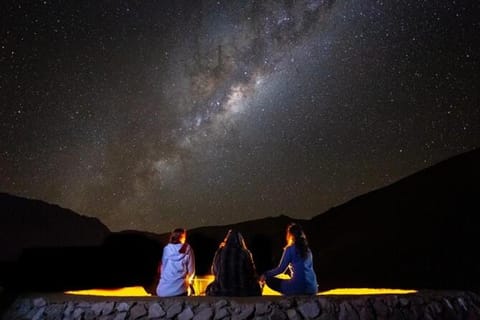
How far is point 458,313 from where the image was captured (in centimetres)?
732

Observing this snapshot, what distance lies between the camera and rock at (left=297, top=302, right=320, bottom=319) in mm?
6824

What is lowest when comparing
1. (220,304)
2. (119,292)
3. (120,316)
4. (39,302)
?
(220,304)

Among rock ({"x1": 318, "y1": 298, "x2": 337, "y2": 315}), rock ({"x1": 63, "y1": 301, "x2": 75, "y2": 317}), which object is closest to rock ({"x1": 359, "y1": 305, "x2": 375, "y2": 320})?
rock ({"x1": 318, "y1": 298, "x2": 337, "y2": 315})

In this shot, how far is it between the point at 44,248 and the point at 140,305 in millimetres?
18000

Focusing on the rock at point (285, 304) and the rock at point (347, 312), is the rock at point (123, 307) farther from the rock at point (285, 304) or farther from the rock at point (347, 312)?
the rock at point (347, 312)

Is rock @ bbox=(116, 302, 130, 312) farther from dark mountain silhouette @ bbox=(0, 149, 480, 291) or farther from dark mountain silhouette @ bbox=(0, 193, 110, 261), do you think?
dark mountain silhouette @ bbox=(0, 193, 110, 261)

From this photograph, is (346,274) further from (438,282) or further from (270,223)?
(270,223)

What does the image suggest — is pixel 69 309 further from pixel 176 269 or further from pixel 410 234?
pixel 410 234

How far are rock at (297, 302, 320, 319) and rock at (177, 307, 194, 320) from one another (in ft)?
5.73

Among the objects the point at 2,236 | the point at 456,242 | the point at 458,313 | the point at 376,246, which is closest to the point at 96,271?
the point at 2,236

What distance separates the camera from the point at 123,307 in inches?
282

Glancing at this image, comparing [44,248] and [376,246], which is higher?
[44,248]

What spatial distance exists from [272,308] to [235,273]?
1070 millimetres

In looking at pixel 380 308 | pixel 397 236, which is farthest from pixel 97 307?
pixel 397 236
